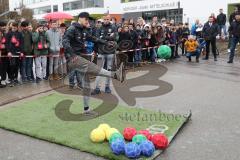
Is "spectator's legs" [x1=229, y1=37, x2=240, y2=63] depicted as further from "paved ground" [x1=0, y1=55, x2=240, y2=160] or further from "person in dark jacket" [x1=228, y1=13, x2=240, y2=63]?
"paved ground" [x1=0, y1=55, x2=240, y2=160]

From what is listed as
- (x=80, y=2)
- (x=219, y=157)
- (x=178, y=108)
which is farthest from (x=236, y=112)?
(x=80, y=2)

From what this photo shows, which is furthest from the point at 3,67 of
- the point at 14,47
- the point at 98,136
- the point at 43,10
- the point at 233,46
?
the point at 43,10

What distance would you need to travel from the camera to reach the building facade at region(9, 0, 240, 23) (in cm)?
4062

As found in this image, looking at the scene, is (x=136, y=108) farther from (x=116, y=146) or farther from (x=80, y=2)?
(x=80, y=2)

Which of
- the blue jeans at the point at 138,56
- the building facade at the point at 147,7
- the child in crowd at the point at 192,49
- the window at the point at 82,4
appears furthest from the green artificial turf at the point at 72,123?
the window at the point at 82,4

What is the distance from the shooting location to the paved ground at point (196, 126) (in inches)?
231

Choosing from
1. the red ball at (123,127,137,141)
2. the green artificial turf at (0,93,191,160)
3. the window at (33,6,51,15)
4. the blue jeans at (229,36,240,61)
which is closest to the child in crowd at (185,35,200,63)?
the blue jeans at (229,36,240,61)

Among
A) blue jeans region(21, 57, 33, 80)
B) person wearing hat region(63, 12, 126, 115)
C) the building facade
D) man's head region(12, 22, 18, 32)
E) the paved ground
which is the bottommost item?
the paved ground

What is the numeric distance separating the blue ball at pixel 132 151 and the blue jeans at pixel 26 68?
7.01 m

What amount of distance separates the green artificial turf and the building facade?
1261 inches

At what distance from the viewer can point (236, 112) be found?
8.13 m

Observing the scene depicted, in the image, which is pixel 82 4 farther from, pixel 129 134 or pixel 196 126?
pixel 129 134

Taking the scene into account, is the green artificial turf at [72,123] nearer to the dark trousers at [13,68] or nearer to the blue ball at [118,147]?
the blue ball at [118,147]

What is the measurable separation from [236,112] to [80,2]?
250ft
